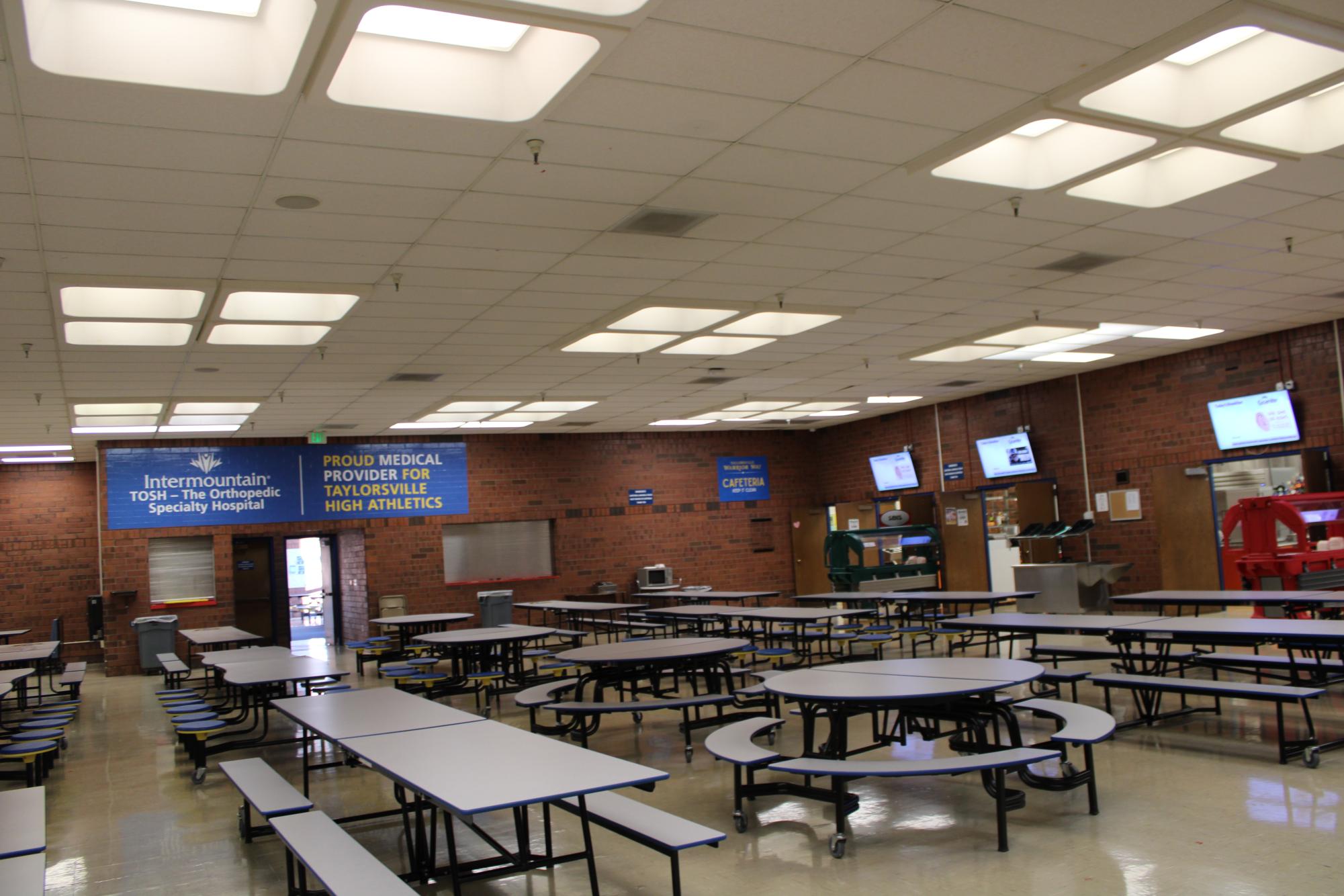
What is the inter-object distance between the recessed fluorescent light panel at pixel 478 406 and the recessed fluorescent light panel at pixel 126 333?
4324mm

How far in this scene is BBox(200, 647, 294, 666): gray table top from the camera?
8.09 meters

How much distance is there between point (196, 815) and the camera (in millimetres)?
5355

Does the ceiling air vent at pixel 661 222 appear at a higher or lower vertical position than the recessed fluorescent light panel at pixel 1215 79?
lower

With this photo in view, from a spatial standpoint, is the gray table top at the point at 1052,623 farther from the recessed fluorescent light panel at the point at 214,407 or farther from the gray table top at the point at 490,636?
the recessed fluorescent light panel at the point at 214,407

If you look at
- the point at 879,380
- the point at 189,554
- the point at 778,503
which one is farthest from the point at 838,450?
the point at 189,554

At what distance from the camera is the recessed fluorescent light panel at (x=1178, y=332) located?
33.5 ft

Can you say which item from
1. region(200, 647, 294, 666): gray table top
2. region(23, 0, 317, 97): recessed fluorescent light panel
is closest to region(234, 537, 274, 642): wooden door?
region(200, 647, 294, 666): gray table top

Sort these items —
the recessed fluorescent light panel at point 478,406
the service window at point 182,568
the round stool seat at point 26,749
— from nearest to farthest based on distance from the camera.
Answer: the round stool seat at point 26,749
the recessed fluorescent light panel at point 478,406
the service window at point 182,568

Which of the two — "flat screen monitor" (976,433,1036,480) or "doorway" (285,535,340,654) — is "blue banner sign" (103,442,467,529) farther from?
"flat screen monitor" (976,433,1036,480)

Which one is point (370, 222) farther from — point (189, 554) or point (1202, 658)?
point (189, 554)

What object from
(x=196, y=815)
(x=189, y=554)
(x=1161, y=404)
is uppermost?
(x=1161, y=404)

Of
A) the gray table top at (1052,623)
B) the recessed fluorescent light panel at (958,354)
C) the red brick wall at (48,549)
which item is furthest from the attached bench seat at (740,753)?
the red brick wall at (48,549)

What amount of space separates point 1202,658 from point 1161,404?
651cm

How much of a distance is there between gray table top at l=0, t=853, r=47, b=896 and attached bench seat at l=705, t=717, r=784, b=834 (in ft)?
8.15
